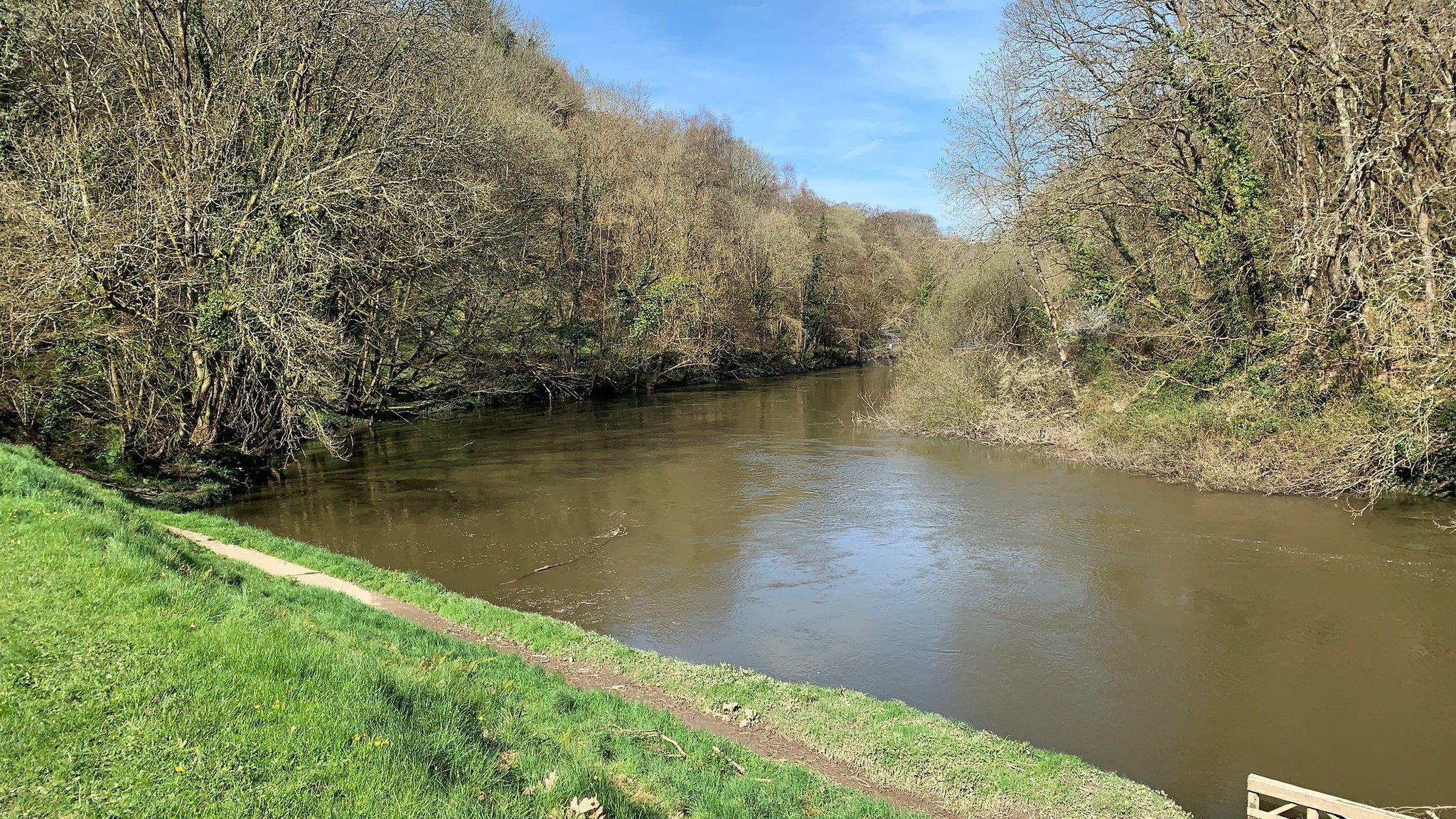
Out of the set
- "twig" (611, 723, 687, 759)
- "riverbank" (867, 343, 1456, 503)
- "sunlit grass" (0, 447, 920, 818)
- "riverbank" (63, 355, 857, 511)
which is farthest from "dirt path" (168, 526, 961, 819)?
"riverbank" (867, 343, 1456, 503)

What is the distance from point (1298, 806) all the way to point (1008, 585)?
5664 millimetres

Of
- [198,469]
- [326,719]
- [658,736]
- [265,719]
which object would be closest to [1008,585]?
[658,736]

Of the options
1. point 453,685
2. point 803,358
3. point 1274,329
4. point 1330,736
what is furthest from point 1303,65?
point 803,358

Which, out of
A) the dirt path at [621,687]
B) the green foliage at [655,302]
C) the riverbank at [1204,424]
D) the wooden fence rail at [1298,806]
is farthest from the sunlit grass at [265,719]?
the green foliage at [655,302]

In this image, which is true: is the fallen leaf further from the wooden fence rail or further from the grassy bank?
the wooden fence rail

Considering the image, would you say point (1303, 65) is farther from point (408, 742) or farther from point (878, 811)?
point (408, 742)

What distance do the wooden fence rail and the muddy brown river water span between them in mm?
484

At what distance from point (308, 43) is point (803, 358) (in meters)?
38.9

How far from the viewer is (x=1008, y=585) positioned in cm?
1172

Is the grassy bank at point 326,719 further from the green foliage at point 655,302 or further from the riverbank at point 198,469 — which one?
the green foliage at point 655,302

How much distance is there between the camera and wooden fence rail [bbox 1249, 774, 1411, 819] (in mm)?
5027

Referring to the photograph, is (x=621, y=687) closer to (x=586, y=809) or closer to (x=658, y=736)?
(x=658, y=736)

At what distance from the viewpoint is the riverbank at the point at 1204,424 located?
14.1 meters

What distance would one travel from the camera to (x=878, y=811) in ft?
17.9
